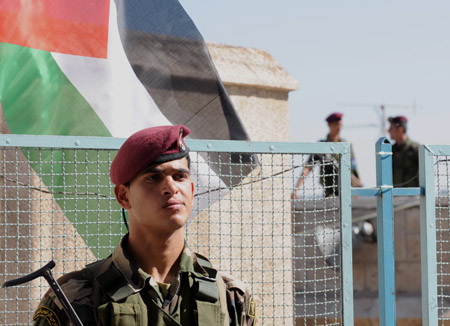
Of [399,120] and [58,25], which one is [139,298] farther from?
[399,120]

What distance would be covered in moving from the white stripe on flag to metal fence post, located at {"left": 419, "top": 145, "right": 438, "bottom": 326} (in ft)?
4.66

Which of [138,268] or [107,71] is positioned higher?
[107,71]

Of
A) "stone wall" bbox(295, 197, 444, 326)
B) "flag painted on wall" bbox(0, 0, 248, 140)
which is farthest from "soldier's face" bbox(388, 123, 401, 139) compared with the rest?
"flag painted on wall" bbox(0, 0, 248, 140)

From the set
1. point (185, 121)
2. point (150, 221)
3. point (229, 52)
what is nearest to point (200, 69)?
point (185, 121)

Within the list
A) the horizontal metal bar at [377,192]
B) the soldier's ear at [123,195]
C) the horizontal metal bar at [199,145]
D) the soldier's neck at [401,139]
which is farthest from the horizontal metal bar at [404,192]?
the soldier's neck at [401,139]

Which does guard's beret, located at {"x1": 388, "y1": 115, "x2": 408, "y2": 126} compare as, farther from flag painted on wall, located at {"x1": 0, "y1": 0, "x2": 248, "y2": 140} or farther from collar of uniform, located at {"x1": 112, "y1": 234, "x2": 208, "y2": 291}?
collar of uniform, located at {"x1": 112, "y1": 234, "x2": 208, "y2": 291}

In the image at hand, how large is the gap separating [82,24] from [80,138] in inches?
42.4

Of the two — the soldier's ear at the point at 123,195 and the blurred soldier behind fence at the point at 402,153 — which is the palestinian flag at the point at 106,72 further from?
the blurred soldier behind fence at the point at 402,153

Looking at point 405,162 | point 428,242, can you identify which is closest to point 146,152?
point 428,242

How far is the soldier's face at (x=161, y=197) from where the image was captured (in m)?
2.17

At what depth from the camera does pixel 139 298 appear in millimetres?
2148

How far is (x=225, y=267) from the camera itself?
4.52 metres

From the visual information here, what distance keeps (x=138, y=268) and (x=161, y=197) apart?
222 mm

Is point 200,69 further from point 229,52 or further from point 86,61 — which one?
point 229,52
